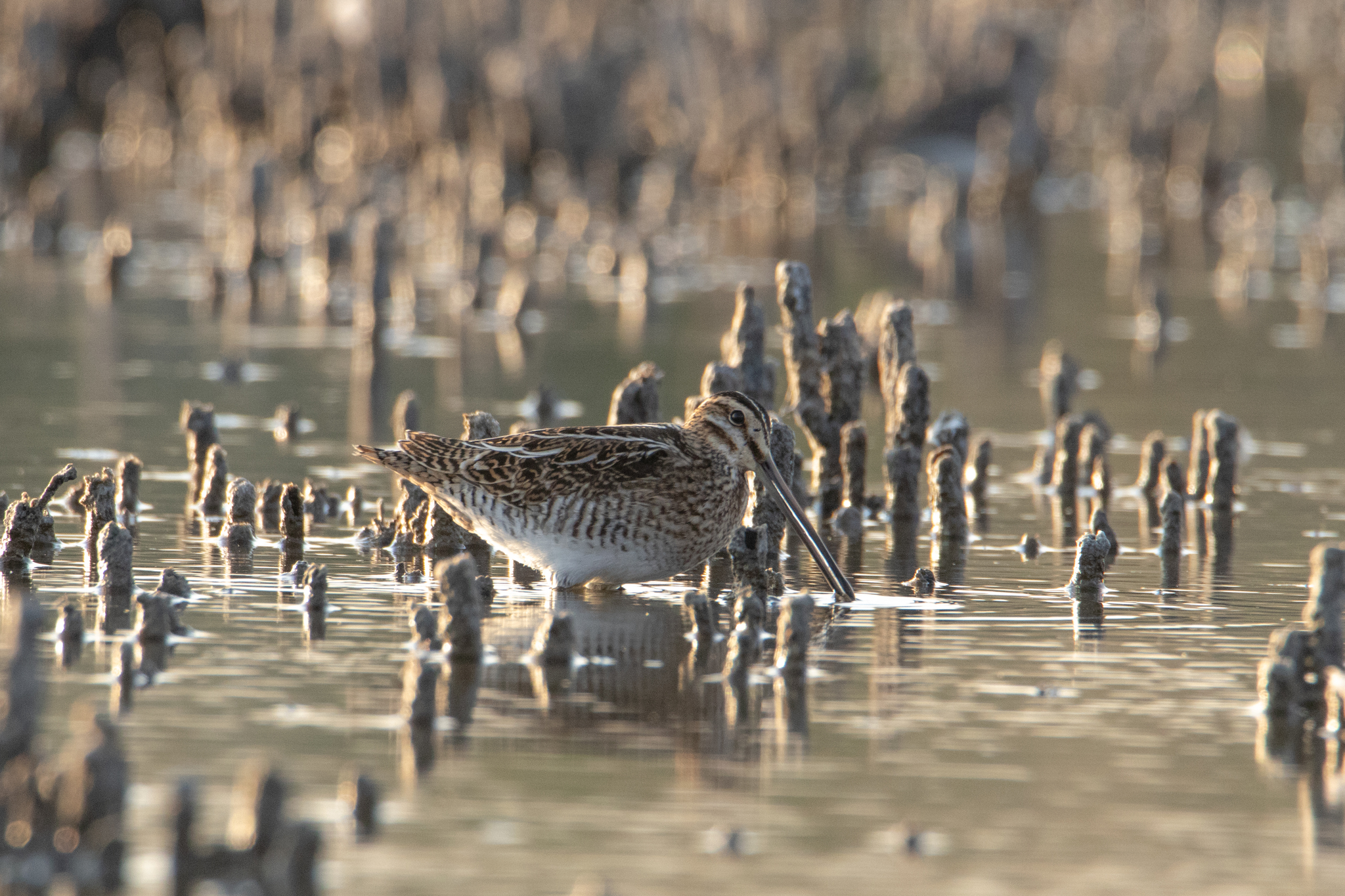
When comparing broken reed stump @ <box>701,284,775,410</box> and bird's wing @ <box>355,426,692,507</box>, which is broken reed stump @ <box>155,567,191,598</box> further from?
broken reed stump @ <box>701,284,775,410</box>

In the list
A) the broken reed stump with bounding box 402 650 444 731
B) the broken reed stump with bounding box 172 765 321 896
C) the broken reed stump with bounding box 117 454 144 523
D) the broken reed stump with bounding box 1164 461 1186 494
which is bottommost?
the broken reed stump with bounding box 172 765 321 896

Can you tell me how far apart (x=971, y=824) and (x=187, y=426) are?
596 cm

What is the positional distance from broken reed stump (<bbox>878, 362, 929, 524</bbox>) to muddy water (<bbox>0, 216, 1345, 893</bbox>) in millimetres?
407

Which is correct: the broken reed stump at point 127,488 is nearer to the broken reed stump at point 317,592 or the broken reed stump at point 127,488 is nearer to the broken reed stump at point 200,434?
the broken reed stump at point 200,434

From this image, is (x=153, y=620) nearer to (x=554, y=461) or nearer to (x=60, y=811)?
(x=554, y=461)

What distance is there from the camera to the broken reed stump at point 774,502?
920 centimetres

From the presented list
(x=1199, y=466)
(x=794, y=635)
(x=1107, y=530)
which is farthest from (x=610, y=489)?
(x=1199, y=466)

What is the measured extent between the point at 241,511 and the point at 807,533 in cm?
245

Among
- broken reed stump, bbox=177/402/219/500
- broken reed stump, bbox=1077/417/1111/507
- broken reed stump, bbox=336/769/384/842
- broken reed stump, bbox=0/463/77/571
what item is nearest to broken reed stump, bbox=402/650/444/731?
broken reed stump, bbox=336/769/384/842

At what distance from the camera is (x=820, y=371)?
11.3 m

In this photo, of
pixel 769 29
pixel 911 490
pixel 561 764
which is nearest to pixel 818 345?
pixel 911 490

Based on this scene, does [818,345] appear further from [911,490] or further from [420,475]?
[420,475]

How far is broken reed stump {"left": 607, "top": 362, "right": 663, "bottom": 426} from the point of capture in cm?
1050

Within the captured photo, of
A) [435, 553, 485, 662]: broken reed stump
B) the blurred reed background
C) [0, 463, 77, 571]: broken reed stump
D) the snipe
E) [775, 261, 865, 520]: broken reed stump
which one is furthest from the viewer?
the blurred reed background
